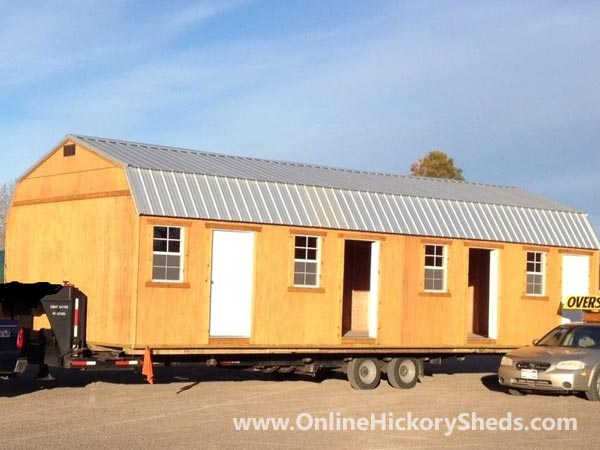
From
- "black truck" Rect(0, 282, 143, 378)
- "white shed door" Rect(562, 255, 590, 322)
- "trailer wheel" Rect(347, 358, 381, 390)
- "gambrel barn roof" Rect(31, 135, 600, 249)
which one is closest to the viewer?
"black truck" Rect(0, 282, 143, 378)

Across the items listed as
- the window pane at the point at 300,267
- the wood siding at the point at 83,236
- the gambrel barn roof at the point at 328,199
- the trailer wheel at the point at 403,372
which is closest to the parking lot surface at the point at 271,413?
the trailer wheel at the point at 403,372

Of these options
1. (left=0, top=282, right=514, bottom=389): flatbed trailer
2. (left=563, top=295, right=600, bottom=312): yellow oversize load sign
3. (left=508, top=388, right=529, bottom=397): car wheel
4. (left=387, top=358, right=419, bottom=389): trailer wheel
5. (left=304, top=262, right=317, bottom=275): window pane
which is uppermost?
(left=304, top=262, right=317, bottom=275): window pane

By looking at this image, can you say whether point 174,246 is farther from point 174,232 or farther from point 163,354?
point 163,354

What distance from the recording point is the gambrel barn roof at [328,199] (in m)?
18.2

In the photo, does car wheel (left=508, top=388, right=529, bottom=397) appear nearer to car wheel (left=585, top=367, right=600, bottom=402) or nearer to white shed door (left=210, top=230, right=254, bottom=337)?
car wheel (left=585, top=367, right=600, bottom=402)

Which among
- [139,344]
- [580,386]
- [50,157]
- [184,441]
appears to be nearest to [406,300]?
[580,386]

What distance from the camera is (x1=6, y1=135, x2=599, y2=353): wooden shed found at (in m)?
17.8

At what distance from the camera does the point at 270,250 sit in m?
19.1

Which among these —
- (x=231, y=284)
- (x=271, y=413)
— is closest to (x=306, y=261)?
(x=231, y=284)

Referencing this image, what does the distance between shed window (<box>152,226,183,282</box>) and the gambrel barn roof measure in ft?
1.07

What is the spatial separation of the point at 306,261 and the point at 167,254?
302cm

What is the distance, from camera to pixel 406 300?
69.1 ft

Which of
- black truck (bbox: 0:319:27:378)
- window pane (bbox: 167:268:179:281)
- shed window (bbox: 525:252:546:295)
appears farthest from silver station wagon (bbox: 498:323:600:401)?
black truck (bbox: 0:319:27:378)

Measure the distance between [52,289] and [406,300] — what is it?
710 centimetres
